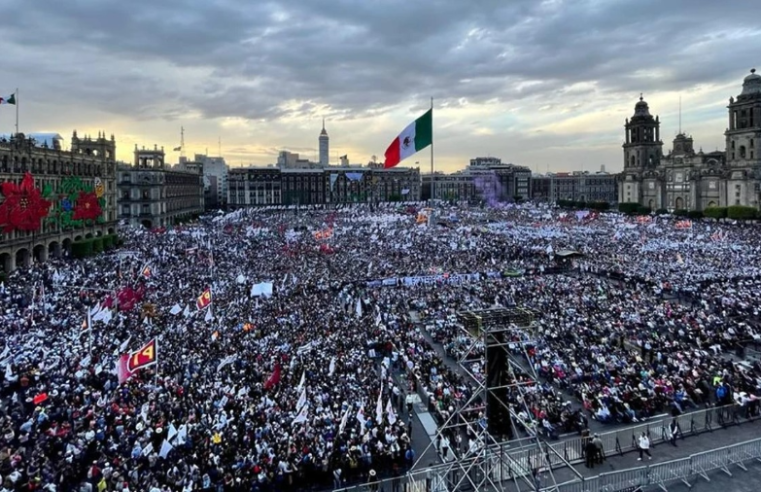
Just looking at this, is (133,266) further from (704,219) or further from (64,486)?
(704,219)

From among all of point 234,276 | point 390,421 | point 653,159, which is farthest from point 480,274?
point 653,159

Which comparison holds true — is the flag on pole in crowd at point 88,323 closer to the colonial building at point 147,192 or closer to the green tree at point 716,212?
the colonial building at point 147,192

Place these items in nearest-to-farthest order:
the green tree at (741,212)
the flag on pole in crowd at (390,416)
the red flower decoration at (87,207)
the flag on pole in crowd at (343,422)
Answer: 1. the flag on pole in crowd at (343,422)
2. the flag on pole in crowd at (390,416)
3. the red flower decoration at (87,207)
4. the green tree at (741,212)

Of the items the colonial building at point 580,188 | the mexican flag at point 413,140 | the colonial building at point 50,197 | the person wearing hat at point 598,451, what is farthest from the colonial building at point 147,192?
the colonial building at point 580,188

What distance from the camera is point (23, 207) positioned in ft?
141

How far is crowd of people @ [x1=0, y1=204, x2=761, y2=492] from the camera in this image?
13812 mm

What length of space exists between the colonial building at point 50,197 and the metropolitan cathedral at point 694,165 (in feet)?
293

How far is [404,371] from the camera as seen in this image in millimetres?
20594

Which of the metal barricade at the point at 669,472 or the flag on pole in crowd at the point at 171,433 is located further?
the flag on pole in crowd at the point at 171,433

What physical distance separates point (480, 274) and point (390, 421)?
22532 mm

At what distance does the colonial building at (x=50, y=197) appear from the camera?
141 ft

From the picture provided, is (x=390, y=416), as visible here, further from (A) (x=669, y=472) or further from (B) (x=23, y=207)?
(B) (x=23, y=207)

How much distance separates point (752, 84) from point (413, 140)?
90.5 meters

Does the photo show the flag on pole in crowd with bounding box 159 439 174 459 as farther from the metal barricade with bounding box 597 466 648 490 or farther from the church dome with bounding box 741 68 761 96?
the church dome with bounding box 741 68 761 96
